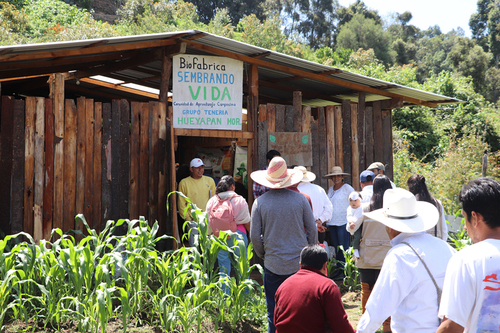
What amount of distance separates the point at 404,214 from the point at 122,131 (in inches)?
182

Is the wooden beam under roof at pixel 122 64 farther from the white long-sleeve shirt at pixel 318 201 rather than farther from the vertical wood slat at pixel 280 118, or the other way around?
the white long-sleeve shirt at pixel 318 201

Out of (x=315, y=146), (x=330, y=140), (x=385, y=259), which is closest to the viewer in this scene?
(x=385, y=259)

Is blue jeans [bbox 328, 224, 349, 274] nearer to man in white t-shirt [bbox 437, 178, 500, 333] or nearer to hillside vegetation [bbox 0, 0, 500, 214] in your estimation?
man in white t-shirt [bbox 437, 178, 500, 333]

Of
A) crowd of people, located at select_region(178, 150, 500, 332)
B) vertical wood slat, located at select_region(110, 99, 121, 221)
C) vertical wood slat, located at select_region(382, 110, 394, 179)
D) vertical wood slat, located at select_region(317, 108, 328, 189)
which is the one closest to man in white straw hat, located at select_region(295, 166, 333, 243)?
crowd of people, located at select_region(178, 150, 500, 332)

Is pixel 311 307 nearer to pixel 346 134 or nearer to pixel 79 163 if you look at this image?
pixel 79 163

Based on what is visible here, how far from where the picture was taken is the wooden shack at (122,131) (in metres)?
5.50

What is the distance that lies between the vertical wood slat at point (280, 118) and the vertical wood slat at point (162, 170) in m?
1.98

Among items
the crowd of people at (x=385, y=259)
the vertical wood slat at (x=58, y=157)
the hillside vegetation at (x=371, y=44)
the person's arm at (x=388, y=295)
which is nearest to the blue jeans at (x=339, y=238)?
the crowd of people at (x=385, y=259)

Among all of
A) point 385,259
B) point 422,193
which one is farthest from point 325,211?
point 385,259

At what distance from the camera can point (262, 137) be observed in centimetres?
723

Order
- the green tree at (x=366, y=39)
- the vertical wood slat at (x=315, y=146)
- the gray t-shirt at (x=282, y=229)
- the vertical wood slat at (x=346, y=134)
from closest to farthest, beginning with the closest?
1. the gray t-shirt at (x=282, y=229)
2. the vertical wood slat at (x=315, y=146)
3. the vertical wood slat at (x=346, y=134)
4. the green tree at (x=366, y=39)

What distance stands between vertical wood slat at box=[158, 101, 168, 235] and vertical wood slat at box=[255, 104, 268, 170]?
1563 millimetres

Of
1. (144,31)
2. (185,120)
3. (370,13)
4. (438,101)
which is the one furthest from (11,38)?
(370,13)

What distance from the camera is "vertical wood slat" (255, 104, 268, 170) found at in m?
7.20
